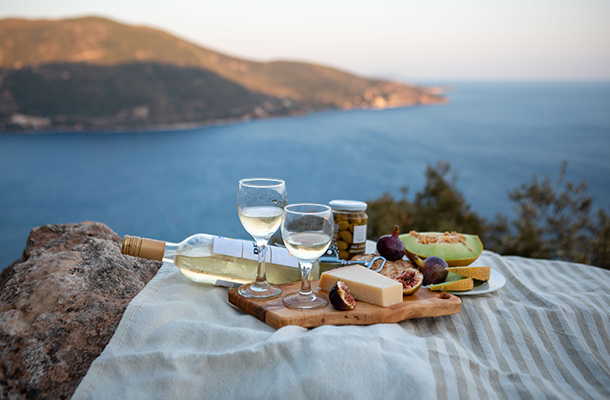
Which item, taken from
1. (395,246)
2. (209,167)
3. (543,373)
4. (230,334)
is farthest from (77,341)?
(209,167)

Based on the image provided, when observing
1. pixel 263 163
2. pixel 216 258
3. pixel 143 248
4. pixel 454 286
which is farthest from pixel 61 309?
pixel 263 163

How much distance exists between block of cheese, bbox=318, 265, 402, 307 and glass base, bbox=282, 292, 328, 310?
0.26ft

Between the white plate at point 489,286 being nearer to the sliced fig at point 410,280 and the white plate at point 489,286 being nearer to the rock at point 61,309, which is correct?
the sliced fig at point 410,280

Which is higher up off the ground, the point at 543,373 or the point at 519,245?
the point at 543,373

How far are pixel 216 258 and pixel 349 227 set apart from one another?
60 centimetres

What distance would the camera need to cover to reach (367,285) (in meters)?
1.46

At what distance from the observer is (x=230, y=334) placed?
127 centimetres

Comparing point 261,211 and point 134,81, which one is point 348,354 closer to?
point 261,211

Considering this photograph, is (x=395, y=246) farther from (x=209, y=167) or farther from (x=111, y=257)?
(x=209, y=167)

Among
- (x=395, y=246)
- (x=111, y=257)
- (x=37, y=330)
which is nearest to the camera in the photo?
(x=37, y=330)

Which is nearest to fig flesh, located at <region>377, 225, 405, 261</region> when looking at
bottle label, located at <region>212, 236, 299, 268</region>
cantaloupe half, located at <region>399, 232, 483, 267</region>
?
cantaloupe half, located at <region>399, 232, 483, 267</region>

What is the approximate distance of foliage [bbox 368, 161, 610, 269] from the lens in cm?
493

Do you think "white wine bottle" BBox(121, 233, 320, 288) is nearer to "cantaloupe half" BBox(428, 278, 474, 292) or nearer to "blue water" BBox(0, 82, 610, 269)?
"cantaloupe half" BBox(428, 278, 474, 292)

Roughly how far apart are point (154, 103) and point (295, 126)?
17.7 feet
